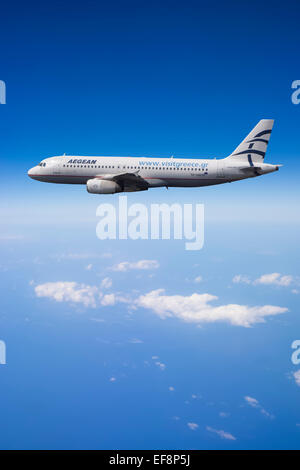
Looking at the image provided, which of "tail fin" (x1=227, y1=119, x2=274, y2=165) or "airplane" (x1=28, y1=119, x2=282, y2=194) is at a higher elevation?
"tail fin" (x1=227, y1=119, x2=274, y2=165)

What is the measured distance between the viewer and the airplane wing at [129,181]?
34125 mm

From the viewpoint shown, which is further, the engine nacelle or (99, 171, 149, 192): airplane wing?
the engine nacelle

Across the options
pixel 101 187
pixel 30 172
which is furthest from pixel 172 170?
pixel 30 172

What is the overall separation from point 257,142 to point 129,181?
12.2 m

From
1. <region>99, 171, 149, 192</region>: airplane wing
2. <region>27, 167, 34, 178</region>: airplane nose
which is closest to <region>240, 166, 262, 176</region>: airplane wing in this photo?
<region>99, 171, 149, 192</region>: airplane wing

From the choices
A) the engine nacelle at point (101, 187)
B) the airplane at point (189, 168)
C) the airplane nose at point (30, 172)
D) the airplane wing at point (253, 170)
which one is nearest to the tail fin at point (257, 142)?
the airplane at point (189, 168)

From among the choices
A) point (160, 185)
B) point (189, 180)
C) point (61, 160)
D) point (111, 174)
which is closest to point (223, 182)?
point (189, 180)

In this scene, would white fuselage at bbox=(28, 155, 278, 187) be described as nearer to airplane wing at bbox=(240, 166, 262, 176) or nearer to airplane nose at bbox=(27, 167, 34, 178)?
airplane wing at bbox=(240, 166, 262, 176)

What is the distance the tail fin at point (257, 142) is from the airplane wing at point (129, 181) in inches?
376

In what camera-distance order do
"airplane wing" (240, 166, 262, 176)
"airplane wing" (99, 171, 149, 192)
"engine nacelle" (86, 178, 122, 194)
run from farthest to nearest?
"airplane wing" (240, 166, 262, 176), "engine nacelle" (86, 178, 122, 194), "airplane wing" (99, 171, 149, 192)

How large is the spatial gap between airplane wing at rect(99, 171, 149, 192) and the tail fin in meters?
9.56

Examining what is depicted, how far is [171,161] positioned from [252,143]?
7552 millimetres

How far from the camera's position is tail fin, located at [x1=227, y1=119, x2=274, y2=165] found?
35.5 m

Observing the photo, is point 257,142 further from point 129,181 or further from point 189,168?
point 129,181
